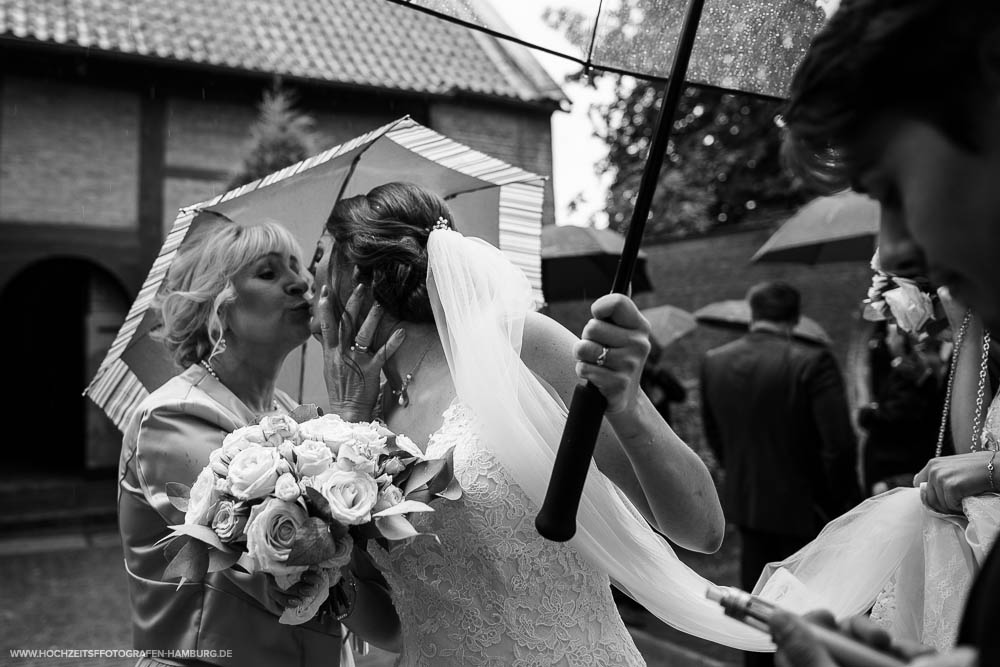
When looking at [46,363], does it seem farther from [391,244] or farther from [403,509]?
[403,509]

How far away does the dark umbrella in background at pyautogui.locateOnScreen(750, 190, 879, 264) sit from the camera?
244 inches

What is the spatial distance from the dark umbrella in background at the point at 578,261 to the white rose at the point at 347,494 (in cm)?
494

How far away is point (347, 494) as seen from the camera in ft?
5.78

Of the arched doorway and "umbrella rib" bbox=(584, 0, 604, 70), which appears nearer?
"umbrella rib" bbox=(584, 0, 604, 70)

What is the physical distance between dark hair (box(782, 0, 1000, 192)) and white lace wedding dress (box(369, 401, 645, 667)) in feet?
4.07

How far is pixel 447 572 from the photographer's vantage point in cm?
206

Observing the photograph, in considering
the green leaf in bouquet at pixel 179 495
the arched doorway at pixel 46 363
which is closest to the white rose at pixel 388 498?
the green leaf in bouquet at pixel 179 495

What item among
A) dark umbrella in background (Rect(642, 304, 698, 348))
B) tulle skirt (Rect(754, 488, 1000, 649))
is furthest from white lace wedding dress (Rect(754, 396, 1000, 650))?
dark umbrella in background (Rect(642, 304, 698, 348))

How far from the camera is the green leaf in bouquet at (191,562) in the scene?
180cm

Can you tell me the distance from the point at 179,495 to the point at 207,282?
3.17 ft

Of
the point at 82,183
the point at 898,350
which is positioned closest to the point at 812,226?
the point at 898,350

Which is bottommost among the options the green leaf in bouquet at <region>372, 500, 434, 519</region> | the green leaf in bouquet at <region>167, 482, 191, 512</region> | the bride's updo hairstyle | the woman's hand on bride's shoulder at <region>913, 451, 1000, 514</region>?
the green leaf in bouquet at <region>167, 482, 191, 512</region>

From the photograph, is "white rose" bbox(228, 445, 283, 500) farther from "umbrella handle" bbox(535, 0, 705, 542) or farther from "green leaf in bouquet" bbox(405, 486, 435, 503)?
"umbrella handle" bbox(535, 0, 705, 542)

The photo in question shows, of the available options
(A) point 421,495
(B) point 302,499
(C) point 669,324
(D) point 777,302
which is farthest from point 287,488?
(C) point 669,324
